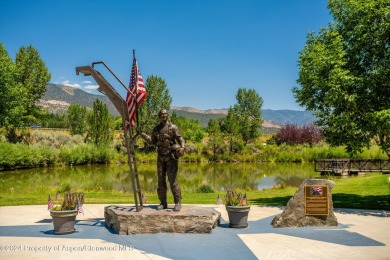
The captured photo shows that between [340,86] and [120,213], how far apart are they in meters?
10.1

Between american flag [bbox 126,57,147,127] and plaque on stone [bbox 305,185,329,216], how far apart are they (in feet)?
20.0

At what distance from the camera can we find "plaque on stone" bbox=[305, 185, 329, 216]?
472 inches

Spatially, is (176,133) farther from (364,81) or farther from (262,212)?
(364,81)

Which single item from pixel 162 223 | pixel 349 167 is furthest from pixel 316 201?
pixel 349 167

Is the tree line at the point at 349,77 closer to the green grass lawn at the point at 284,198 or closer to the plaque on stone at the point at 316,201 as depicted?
the green grass lawn at the point at 284,198

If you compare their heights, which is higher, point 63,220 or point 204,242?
point 63,220

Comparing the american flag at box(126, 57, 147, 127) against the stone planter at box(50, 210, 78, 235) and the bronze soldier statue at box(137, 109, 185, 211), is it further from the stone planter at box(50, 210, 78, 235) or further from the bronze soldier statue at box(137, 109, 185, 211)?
the stone planter at box(50, 210, 78, 235)

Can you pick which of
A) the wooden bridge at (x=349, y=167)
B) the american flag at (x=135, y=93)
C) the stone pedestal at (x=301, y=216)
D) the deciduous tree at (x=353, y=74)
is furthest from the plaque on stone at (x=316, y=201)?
the wooden bridge at (x=349, y=167)

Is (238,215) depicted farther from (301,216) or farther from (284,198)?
(284,198)

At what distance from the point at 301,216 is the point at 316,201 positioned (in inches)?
27.4

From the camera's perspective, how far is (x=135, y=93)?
11477 millimetres

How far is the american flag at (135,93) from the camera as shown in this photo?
37.4 feet

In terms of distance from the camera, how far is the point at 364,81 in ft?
49.5

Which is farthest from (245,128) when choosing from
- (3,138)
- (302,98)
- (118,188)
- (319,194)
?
(319,194)
